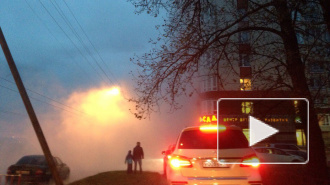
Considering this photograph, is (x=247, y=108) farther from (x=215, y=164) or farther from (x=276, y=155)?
(x=276, y=155)

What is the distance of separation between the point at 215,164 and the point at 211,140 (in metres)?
0.71

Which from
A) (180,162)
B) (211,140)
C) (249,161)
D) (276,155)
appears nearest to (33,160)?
(180,162)

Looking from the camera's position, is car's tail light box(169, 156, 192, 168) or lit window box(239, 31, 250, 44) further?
lit window box(239, 31, 250, 44)

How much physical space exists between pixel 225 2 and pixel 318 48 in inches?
169

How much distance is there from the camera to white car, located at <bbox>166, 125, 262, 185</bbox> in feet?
22.1

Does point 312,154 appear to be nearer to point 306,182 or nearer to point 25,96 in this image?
point 306,182

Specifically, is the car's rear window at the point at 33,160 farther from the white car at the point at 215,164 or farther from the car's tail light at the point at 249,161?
the car's tail light at the point at 249,161

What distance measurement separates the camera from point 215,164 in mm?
6781

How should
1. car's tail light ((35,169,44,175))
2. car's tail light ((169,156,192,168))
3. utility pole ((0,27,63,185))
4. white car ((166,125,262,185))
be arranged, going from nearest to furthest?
white car ((166,125,262,185)) → car's tail light ((169,156,192,168)) → utility pole ((0,27,63,185)) → car's tail light ((35,169,44,175))

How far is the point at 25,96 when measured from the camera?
10102 mm

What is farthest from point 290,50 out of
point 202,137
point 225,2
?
point 202,137

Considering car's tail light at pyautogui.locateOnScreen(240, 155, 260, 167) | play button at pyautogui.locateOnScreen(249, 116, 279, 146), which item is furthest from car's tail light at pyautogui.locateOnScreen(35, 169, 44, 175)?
car's tail light at pyautogui.locateOnScreen(240, 155, 260, 167)

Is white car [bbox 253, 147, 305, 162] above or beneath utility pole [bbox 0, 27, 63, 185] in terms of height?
beneath
